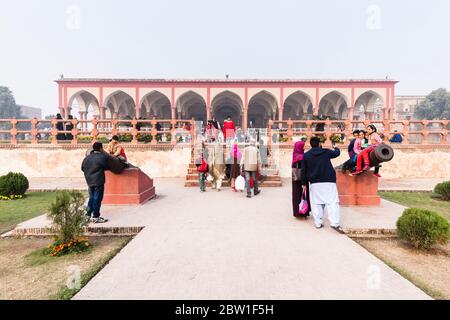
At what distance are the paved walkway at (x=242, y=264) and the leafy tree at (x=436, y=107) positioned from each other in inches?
2438

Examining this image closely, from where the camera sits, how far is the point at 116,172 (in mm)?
5512

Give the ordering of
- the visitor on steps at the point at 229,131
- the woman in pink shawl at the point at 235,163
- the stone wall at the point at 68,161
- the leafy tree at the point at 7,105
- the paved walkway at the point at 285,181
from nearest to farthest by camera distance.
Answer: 1. the woman in pink shawl at the point at 235,163
2. the paved walkway at the point at 285,181
3. the visitor on steps at the point at 229,131
4. the stone wall at the point at 68,161
5. the leafy tree at the point at 7,105

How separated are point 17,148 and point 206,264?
11.1 m

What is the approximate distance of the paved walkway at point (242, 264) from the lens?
2.33m

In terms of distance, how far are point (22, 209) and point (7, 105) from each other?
255 ft

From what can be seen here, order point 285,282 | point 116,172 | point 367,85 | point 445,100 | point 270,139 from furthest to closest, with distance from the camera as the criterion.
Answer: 1. point 445,100
2. point 367,85
3. point 270,139
4. point 116,172
5. point 285,282

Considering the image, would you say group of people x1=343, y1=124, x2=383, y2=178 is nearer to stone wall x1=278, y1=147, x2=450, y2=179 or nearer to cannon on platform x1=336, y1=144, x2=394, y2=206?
cannon on platform x1=336, y1=144, x2=394, y2=206

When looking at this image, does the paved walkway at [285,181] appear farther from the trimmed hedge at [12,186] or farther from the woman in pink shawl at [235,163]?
the woman in pink shawl at [235,163]

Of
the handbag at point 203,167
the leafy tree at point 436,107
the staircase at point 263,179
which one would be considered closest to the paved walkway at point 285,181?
the staircase at point 263,179

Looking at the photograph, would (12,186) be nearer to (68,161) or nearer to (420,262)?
(68,161)

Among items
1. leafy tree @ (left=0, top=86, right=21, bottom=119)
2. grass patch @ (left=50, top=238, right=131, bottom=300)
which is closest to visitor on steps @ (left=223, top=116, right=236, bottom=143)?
grass patch @ (left=50, top=238, right=131, bottom=300)

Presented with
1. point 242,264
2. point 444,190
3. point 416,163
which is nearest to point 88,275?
point 242,264
